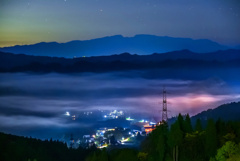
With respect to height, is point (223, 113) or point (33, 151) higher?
point (223, 113)

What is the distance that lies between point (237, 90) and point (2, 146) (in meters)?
134

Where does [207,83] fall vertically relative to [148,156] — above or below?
above

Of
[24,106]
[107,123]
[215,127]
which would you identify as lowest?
[215,127]

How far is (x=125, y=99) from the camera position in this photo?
193125mm

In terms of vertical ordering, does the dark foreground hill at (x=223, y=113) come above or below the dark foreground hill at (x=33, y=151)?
above

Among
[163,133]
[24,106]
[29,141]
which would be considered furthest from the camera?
[24,106]

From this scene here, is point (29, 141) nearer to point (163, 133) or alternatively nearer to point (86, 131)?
point (163, 133)

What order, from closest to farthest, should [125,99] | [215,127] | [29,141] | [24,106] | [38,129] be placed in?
1. [215,127]
2. [29,141]
3. [38,129]
4. [24,106]
5. [125,99]

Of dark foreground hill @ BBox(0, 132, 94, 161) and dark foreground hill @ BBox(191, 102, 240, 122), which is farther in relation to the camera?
dark foreground hill @ BBox(191, 102, 240, 122)

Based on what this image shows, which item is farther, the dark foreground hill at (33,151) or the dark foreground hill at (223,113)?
the dark foreground hill at (223,113)

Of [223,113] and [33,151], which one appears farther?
[223,113]

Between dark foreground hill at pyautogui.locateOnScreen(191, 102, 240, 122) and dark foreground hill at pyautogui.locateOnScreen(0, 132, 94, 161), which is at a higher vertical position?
dark foreground hill at pyautogui.locateOnScreen(191, 102, 240, 122)

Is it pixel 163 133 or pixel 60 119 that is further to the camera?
pixel 60 119

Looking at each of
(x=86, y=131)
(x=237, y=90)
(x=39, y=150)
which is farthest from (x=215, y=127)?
(x=237, y=90)
